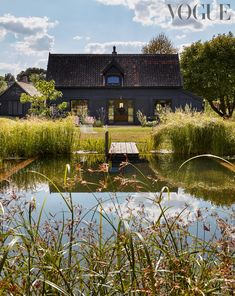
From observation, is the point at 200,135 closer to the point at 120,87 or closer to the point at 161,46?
the point at 120,87

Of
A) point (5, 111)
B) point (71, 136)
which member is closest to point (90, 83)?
point (5, 111)

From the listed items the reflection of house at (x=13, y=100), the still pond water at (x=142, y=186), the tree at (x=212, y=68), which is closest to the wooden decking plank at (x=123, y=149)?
the still pond water at (x=142, y=186)

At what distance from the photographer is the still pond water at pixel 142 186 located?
557 centimetres

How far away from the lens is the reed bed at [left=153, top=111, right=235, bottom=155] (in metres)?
12.3

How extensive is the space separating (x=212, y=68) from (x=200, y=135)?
64.5 feet

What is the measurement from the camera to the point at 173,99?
2758 centimetres

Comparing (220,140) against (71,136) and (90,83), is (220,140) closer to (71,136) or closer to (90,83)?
(71,136)

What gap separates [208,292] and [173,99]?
1026 inches

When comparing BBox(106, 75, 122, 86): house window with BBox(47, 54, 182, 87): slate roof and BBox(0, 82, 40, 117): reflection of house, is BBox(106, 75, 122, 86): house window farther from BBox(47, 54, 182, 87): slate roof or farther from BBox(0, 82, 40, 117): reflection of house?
BBox(0, 82, 40, 117): reflection of house

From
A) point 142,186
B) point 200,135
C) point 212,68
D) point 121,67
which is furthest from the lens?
point 212,68

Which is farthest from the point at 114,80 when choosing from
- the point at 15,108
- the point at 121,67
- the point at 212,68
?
the point at 15,108

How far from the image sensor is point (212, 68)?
30.8 m

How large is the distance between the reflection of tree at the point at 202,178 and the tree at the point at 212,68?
20.4 metres

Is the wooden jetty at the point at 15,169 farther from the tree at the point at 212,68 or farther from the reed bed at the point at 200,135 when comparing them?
the tree at the point at 212,68
